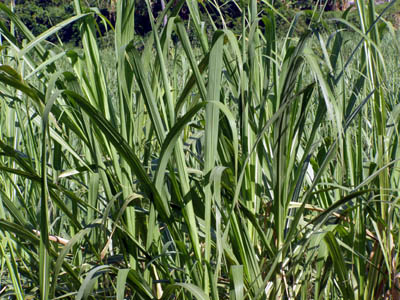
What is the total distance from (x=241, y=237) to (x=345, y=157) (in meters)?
0.26

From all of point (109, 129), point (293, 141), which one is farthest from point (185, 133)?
point (109, 129)

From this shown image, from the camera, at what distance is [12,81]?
1.98 feet

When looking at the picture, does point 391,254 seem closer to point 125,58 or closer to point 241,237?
point 241,237

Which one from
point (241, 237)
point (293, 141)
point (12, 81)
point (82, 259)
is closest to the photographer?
point (12, 81)

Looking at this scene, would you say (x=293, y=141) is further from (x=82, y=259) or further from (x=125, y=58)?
(x=82, y=259)

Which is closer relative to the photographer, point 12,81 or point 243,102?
point 12,81

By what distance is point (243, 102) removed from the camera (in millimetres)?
747

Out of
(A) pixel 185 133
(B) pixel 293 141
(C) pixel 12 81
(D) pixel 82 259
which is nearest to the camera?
(C) pixel 12 81

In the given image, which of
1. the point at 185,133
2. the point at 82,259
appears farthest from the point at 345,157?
the point at 82,259

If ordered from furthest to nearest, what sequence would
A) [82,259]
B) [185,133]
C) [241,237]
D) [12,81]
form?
[185,133]
[82,259]
[241,237]
[12,81]

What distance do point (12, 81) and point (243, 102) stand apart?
1.04ft

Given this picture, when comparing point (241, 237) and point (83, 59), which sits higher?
point (83, 59)

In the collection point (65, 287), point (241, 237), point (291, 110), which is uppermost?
point (291, 110)

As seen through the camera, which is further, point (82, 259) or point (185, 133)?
point (185, 133)
